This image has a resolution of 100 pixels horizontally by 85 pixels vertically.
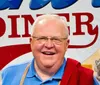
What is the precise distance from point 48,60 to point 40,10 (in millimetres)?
644

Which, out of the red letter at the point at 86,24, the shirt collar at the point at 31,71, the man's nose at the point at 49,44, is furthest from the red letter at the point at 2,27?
the man's nose at the point at 49,44

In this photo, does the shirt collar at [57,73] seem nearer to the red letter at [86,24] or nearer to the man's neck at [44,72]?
the man's neck at [44,72]

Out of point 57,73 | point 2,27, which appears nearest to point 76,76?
point 57,73

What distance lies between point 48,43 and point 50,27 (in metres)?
0.07

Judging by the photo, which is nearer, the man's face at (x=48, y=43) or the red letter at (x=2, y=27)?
the man's face at (x=48, y=43)

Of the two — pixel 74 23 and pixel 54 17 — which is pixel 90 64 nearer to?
pixel 74 23

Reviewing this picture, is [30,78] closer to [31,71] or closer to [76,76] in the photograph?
[31,71]

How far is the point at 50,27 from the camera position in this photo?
1290mm

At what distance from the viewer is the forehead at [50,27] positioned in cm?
129

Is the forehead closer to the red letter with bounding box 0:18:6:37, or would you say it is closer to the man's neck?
the man's neck

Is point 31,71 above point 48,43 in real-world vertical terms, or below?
below

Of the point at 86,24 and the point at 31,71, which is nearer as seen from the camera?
the point at 31,71

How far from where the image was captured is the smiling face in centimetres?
128

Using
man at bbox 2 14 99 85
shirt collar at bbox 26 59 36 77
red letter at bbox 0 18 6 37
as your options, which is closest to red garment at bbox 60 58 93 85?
man at bbox 2 14 99 85
